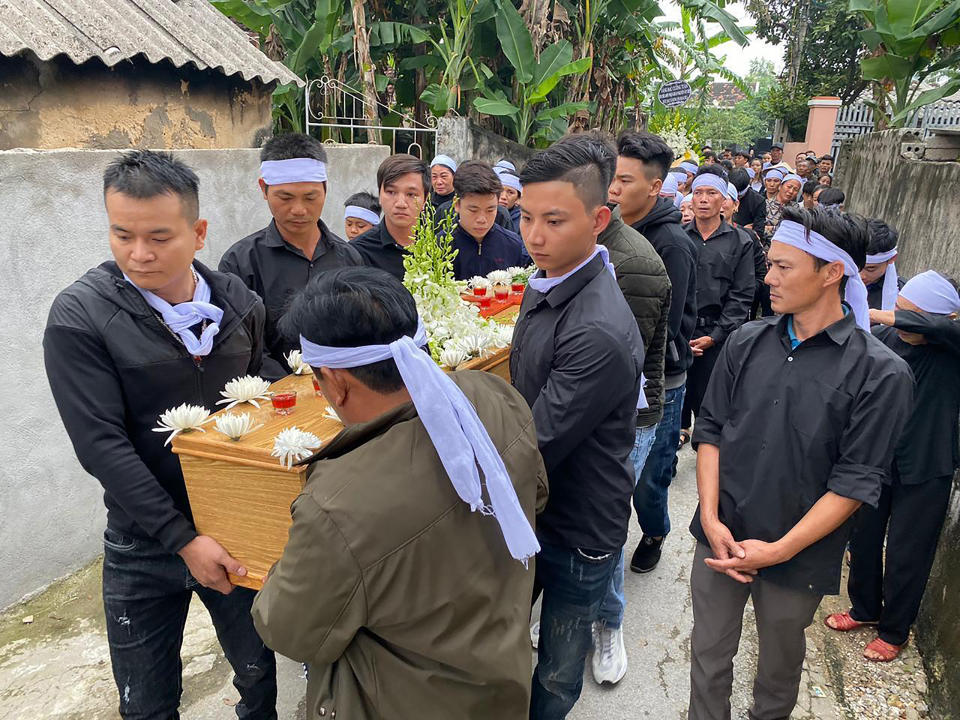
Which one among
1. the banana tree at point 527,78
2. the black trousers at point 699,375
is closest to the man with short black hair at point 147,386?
the black trousers at point 699,375

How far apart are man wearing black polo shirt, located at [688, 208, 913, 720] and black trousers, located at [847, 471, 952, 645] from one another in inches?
43.5

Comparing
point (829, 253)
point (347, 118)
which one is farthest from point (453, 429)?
point (347, 118)

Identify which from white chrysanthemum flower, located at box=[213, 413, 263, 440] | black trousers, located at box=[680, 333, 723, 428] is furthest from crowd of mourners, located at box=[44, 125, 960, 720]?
black trousers, located at box=[680, 333, 723, 428]

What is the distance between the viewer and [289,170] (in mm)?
2928

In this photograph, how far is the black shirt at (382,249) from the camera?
13.1 ft

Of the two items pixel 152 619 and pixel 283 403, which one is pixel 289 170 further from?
pixel 152 619

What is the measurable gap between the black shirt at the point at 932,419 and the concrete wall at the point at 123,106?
4391 mm

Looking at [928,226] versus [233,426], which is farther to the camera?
[928,226]

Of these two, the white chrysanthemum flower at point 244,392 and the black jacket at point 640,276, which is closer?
the white chrysanthemum flower at point 244,392

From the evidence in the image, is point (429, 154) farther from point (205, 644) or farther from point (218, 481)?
point (218, 481)

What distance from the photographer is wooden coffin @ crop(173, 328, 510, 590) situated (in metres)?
1.79

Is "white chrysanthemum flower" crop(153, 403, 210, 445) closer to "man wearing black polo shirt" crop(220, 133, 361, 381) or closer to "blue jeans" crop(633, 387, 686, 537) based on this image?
"man wearing black polo shirt" crop(220, 133, 361, 381)

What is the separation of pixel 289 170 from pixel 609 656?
2652 millimetres

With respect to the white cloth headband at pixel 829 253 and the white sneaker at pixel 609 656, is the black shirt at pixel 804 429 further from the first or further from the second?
the white sneaker at pixel 609 656
